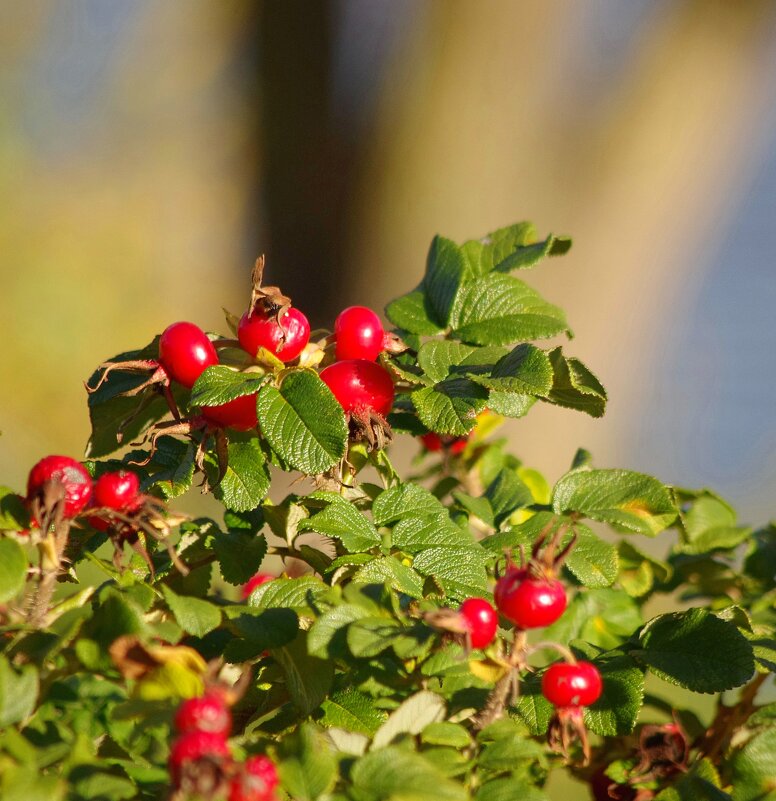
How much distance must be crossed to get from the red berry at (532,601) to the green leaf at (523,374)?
212mm

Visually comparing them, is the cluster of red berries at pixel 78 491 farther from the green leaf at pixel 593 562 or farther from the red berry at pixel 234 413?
the green leaf at pixel 593 562

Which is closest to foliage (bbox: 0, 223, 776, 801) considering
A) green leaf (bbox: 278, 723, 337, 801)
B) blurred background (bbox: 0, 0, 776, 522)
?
green leaf (bbox: 278, 723, 337, 801)

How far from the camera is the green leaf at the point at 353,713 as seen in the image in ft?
2.44

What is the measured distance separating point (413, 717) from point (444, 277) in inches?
21.6

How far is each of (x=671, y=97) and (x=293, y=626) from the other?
327cm

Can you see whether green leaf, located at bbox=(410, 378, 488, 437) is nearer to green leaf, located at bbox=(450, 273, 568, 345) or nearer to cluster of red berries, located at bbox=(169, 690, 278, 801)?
green leaf, located at bbox=(450, 273, 568, 345)

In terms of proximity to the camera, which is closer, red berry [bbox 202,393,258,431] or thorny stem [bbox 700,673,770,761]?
red berry [bbox 202,393,258,431]

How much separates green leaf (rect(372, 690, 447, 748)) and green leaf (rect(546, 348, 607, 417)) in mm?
322

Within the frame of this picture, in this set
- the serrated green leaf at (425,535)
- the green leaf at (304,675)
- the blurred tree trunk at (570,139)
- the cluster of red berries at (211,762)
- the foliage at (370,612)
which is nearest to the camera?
the cluster of red berries at (211,762)

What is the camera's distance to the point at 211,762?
0.48 m

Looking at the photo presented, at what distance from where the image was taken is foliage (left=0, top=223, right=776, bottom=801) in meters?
0.61

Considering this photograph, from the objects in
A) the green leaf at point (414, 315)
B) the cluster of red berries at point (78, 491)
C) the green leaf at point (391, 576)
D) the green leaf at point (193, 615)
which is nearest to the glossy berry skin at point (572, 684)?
the green leaf at point (391, 576)

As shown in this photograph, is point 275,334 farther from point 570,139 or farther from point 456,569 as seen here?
point 570,139

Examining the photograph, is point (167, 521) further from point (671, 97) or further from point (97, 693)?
point (671, 97)
